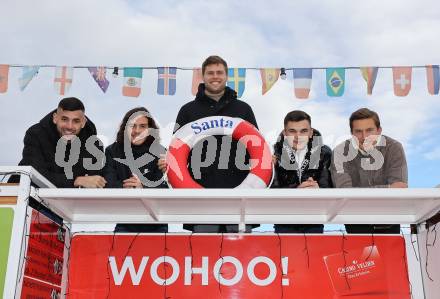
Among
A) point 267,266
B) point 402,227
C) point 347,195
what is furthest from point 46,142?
point 402,227

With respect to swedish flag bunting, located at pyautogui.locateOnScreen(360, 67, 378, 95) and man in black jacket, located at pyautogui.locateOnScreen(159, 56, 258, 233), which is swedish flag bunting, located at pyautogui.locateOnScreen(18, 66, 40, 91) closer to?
man in black jacket, located at pyautogui.locateOnScreen(159, 56, 258, 233)

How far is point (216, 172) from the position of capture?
3273 millimetres

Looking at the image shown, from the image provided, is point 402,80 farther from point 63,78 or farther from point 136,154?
point 63,78

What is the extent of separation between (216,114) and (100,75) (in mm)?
2924

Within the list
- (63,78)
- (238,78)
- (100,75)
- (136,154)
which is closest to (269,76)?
(238,78)

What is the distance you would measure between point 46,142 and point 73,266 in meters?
0.86

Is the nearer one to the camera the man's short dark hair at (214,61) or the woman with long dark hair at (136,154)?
the woman with long dark hair at (136,154)

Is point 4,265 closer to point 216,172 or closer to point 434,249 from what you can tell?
point 216,172

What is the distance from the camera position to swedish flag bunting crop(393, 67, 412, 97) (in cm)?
587

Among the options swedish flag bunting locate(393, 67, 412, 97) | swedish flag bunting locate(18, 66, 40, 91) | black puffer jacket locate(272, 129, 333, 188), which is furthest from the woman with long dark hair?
swedish flag bunting locate(393, 67, 412, 97)

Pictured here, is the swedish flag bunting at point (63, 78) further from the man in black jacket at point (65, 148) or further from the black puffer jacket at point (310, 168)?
the black puffer jacket at point (310, 168)

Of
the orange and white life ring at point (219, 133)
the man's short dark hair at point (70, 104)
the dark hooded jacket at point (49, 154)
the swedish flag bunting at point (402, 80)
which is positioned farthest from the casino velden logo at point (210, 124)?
the swedish flag bunting at point (402, 80)

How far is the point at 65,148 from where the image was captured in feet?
10.8

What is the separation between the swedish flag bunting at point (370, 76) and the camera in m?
5.88
